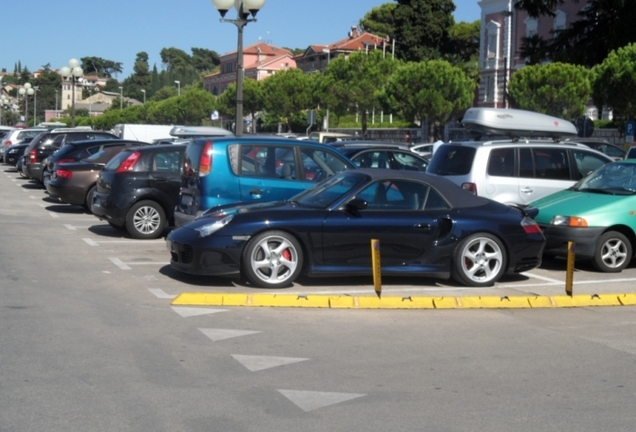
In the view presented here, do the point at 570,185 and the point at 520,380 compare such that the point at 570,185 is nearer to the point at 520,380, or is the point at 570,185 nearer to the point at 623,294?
the point at 623,294

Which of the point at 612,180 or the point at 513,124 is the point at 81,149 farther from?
the point at 612,180

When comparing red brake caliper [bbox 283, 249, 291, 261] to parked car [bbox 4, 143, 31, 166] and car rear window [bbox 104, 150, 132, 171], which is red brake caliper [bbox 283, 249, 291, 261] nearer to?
car rear window [bbox 104, 150, 132, 171]

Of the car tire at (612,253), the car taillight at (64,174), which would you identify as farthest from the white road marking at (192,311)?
the car taillight at (64,174)

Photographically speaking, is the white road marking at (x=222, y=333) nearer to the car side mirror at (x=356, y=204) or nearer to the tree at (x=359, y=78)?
the car side mirror at (x=356, y=204)

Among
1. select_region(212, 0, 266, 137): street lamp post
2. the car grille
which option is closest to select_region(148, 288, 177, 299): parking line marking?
the car grille

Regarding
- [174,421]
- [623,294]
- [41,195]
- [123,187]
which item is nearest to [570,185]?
[623,294]

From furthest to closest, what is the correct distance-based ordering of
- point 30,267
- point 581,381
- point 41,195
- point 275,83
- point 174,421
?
point 275,83 < point 41,195 < point 30,267 < point 581,381 < point 174,421

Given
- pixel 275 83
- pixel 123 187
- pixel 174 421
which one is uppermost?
pixel 275 83

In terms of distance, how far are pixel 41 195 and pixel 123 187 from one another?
10.6 meters

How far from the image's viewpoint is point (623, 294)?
10.2 meters

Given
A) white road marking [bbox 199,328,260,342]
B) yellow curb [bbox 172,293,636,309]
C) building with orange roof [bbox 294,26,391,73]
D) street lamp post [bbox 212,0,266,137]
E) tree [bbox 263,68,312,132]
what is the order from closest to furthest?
white road marking [bbox 199,328,260,342] < yellow curb [bbox 172,293,636,309] < street lamp post [bbox 212,0,266,137] < tree [bbox 263,68,312,132] < building with orange roof [bbox 294,26,391,73]

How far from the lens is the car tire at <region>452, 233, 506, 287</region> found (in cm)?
1077

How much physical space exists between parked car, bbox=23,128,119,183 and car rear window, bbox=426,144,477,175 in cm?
1456

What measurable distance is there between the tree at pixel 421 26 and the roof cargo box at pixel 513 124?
2478 inches
